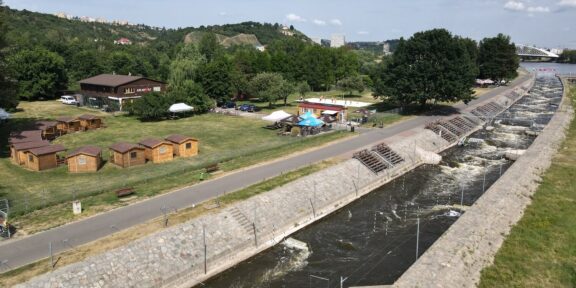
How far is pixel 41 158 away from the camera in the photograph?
3775cm

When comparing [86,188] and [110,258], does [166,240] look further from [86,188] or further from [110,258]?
[86,188]

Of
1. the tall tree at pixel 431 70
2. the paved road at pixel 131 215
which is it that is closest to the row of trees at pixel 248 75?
the tall tree at pixel 431 70

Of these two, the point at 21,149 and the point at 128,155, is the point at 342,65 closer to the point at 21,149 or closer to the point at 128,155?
the point at 128,155

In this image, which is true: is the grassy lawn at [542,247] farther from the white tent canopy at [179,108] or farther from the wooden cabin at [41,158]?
the white tent canopy at [179,108]

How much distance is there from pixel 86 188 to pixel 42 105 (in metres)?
51.7

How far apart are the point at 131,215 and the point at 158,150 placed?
1466 centimetres

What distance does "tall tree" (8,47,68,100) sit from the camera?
76.6 meters

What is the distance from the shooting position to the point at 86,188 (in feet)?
107

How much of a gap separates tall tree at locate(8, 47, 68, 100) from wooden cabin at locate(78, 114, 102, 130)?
2828 cm

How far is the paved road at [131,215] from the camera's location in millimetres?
22328

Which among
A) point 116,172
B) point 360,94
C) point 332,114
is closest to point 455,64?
point 332,114

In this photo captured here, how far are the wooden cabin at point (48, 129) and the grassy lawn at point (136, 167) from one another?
4.48ft

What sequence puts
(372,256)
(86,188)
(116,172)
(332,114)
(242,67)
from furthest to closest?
(242,67), (332,114), (116,172), (86,188), (372,256)

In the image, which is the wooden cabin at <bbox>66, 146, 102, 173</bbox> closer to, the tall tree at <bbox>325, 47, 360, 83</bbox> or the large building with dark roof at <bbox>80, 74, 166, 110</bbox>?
the large building with dark roof at <bbox>80, 74, 166, 110</bbox>
